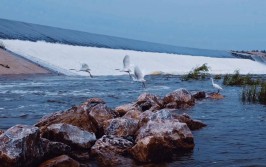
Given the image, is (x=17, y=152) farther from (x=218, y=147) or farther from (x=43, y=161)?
(x=218, y=147)

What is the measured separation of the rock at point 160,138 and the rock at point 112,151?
0.22 m

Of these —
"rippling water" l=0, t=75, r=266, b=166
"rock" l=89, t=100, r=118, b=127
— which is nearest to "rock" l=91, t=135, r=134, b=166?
"rippling water" l=0, t=75, r=266, b=166

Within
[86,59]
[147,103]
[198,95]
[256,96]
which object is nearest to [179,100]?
[147,103]

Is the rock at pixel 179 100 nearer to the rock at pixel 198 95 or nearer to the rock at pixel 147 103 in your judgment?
the rock at pixel 147 103

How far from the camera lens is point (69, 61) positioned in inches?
1662

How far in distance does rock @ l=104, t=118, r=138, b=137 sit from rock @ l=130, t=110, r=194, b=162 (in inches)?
8.0

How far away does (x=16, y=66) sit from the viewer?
35.6 meters

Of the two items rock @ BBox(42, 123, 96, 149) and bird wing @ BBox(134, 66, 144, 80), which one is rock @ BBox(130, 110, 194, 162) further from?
bird wing @ BBox(134, 66, 144, 80)

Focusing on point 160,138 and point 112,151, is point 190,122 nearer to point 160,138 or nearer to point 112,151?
point 160,138

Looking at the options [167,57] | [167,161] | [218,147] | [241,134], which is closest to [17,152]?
[167,161]

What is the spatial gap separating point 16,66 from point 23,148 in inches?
1141

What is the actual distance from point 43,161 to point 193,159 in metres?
2.86

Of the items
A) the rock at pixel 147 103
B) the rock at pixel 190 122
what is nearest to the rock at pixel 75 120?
the rock at pixel 190 122

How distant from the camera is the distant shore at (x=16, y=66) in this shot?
34.0m
